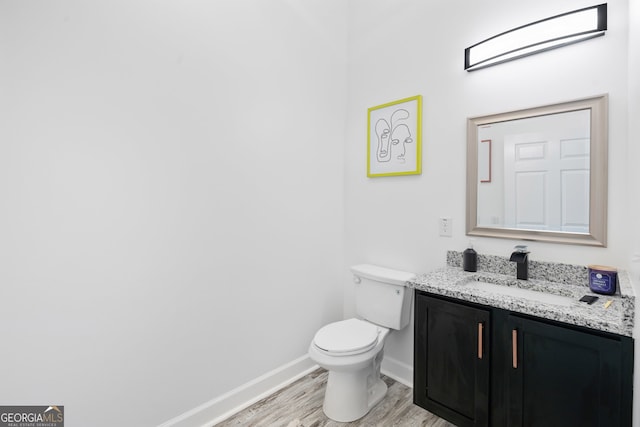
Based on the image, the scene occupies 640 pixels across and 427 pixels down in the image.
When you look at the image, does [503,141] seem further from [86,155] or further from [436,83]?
[86,155]

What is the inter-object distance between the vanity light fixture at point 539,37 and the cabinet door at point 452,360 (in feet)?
4.48

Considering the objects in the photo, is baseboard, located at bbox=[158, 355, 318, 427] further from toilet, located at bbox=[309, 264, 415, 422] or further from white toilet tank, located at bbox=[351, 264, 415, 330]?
white toilet tank, located at bbox=[351, 264, 415, 330]

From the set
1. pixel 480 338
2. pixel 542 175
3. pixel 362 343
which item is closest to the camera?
pixel 480 338

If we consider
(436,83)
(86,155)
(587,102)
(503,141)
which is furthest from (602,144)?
(86,155)

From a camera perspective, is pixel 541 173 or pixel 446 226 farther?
pixel 446 226

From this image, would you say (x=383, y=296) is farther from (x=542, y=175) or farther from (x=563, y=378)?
(x=542, y=175)

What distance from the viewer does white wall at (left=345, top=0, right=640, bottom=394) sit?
4.70 feet

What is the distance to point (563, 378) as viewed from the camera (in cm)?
118

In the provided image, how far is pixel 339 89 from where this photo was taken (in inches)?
99.3

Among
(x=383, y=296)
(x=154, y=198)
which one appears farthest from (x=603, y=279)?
(x=154, y=198)

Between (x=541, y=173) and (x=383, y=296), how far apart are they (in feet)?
3.84

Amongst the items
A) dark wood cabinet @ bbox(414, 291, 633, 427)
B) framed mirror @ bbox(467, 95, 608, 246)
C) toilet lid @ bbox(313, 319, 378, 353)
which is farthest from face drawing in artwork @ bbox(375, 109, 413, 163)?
toilet lid @ bbox(313, 319, 378, 353)

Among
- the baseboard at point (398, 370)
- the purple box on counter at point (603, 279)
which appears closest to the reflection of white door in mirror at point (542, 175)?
the purple box on counter at point (603, 279)

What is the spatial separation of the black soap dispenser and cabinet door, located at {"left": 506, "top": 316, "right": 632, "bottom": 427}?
52 centimetres
